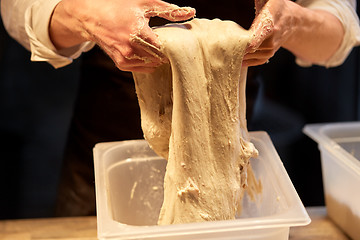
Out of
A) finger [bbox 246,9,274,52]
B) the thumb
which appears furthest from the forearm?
the thumb

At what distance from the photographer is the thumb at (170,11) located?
721 millimetres

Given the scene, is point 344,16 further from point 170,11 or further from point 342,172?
point 170,11

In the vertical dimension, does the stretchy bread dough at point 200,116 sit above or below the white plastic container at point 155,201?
above

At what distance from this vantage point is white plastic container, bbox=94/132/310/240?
0.70 meters

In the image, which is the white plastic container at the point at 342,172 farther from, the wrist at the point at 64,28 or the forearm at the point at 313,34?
the wrist at the point at 64,28

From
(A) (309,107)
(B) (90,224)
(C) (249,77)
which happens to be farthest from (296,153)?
(B) (90,224)

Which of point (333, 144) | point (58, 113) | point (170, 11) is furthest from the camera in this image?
point (58, 113)

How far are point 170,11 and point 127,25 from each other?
7 centimetres

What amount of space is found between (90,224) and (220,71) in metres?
0.51

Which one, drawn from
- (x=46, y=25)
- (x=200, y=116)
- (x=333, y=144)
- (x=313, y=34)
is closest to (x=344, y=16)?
(x=313, y=34)

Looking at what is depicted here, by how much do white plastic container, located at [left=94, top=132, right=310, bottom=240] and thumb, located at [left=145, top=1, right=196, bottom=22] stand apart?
1.01 feet

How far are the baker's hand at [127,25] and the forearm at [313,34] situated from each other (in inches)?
11.0

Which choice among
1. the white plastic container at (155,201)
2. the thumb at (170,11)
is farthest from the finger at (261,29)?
the white plastic container at (155,201)

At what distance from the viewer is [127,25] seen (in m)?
0.73
